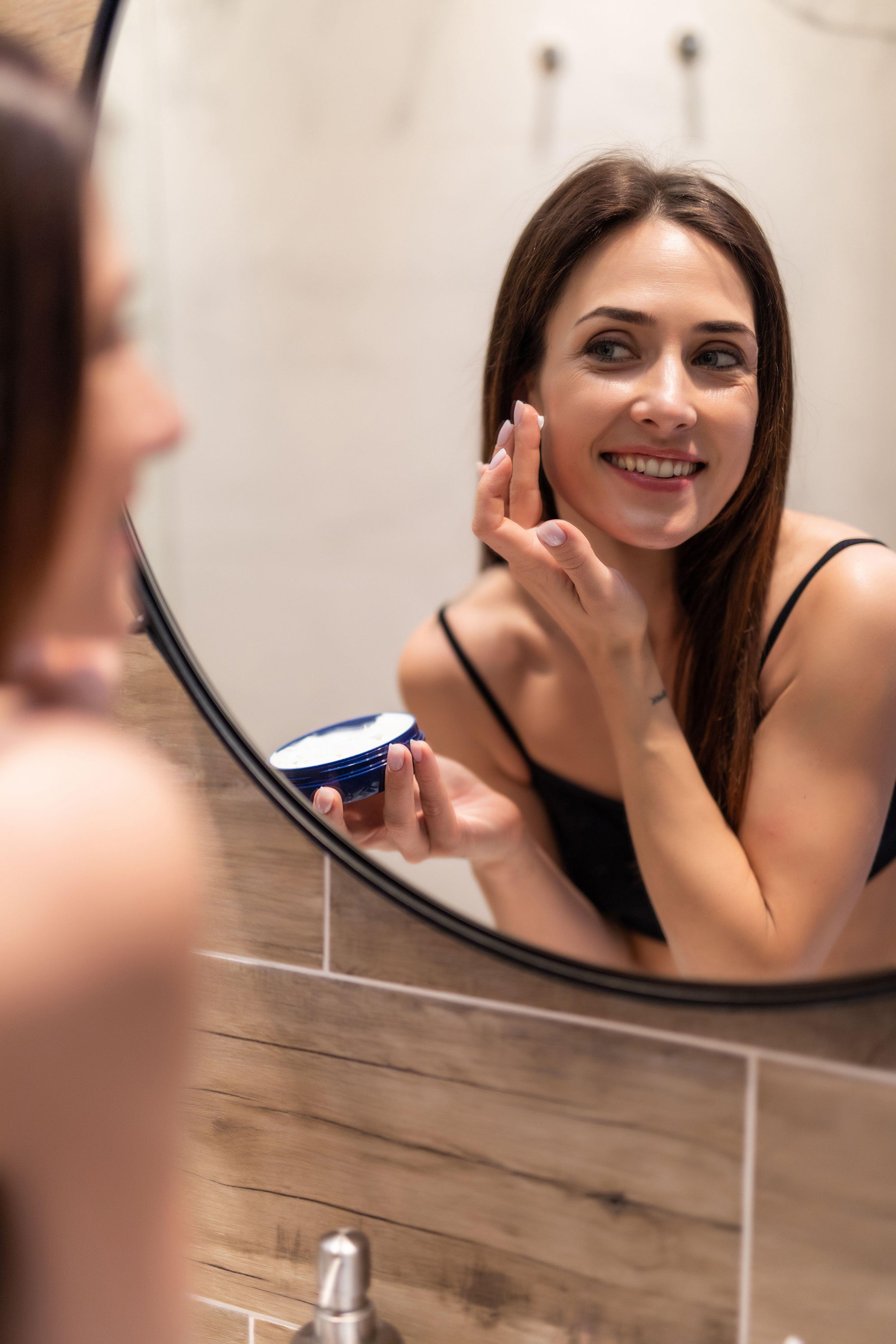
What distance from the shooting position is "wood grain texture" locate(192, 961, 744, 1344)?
0.55 metres

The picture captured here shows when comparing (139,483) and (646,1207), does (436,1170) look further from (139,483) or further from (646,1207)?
(139,483)

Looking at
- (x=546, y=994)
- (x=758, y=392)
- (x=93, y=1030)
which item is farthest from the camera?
(x=546, y=994)

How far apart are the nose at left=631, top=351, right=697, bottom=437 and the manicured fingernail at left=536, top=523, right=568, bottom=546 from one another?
7 cm

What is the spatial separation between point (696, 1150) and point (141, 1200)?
0.99 feet

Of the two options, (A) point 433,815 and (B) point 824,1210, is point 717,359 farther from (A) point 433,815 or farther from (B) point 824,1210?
(B) point 824,1210

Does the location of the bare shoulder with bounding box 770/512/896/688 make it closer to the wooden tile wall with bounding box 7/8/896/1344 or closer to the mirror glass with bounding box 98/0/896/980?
the mirror glass with bounding box 98/0/896/980

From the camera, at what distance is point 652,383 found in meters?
0.49

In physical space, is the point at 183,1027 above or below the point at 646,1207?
above

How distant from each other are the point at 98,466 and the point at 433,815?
0.27 meters

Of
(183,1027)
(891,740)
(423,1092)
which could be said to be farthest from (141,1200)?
(891,740)

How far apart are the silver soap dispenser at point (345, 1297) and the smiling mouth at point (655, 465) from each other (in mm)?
451

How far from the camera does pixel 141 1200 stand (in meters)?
0.39

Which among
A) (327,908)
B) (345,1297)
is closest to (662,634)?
(327,908)

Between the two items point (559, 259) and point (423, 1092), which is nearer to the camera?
point (559, 259)
